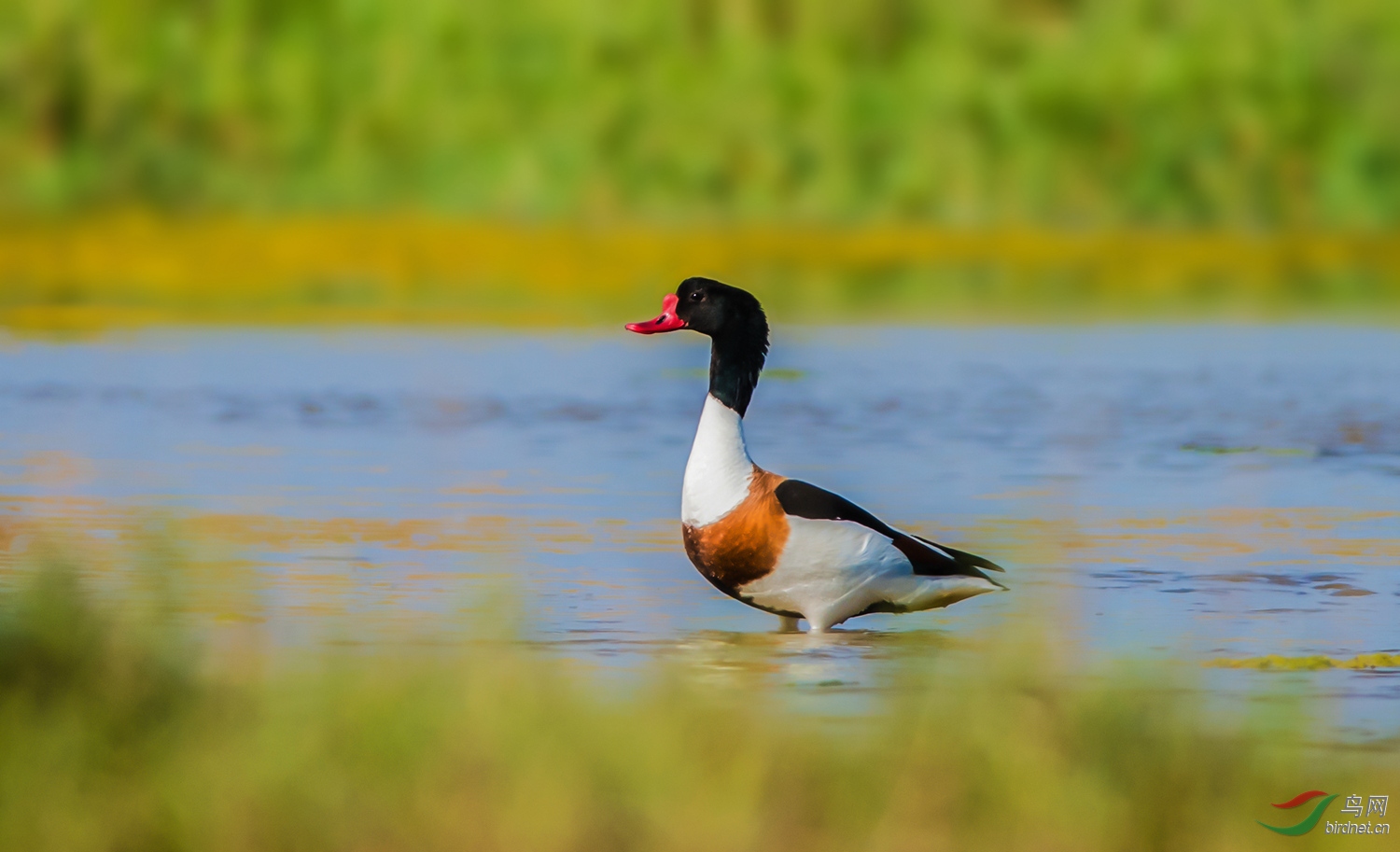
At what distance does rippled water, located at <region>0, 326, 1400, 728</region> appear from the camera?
8062 millimetres

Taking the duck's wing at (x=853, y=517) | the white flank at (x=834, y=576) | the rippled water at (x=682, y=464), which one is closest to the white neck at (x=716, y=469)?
the duck's wing at (x=853, y=517)

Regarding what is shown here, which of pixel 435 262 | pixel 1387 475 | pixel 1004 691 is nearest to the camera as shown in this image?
pixel 1004 691

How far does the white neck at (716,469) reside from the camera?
309 inches

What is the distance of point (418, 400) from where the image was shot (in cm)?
1719

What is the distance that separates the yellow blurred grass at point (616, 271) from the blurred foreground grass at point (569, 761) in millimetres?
20579

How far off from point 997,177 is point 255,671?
36.4 metres

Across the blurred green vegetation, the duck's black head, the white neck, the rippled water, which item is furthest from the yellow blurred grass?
the white neck

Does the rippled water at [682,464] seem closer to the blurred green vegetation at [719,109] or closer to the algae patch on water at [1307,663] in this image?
the algae patch on water at [1307,663]

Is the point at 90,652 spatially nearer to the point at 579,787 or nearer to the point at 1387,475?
the point at 579,787

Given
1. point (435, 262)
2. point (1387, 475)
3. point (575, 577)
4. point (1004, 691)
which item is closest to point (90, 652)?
point (1004, 691)

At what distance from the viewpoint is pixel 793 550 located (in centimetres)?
770
